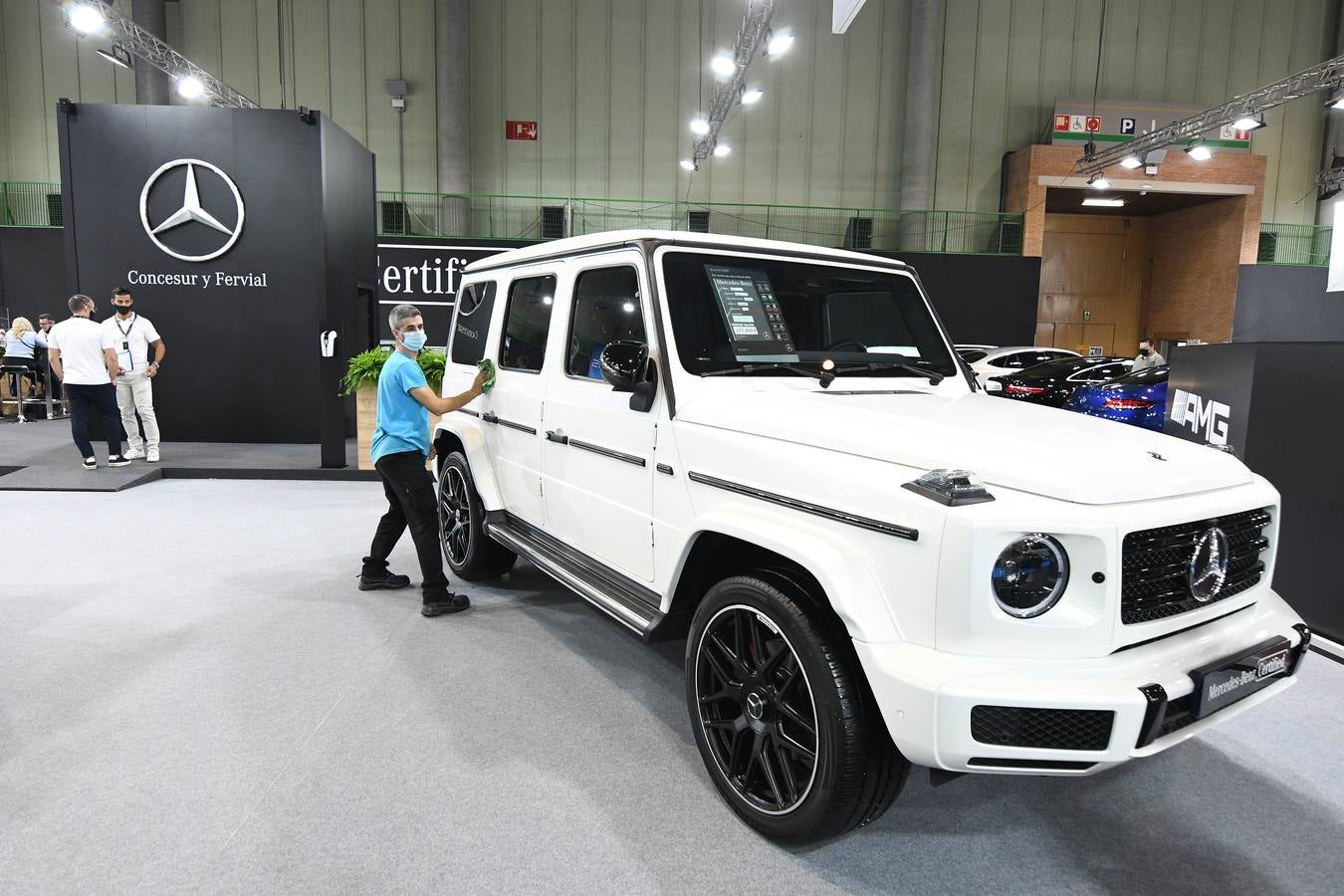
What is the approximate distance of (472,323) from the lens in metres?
4.49

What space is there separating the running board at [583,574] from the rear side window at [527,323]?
803 millimetres

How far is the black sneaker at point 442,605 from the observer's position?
13.9ft

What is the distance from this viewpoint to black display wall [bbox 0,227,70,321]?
50.9 ft

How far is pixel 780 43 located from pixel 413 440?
1015 centimetres

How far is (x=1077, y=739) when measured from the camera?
182cm

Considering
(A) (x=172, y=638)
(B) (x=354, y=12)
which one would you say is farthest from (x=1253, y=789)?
(B) (x=354, y=12)

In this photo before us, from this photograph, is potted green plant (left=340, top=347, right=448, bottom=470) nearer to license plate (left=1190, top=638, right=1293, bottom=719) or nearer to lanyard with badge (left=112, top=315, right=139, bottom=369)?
lanyard with badge (left=112, top=315, right=139, bottom=369)

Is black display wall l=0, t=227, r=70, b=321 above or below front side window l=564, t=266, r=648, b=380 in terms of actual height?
above

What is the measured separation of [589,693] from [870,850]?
4.51 feet

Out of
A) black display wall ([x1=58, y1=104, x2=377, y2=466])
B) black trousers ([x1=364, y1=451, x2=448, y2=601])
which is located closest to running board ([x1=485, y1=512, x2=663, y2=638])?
black trousers ([x1=364, y1=451, x2=448, y2=601])

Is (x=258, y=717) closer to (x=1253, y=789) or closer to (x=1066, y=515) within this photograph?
(x=1066, y=515)

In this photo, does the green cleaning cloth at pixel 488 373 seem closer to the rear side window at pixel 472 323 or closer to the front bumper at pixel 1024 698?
the rear side window at pixel 472 323

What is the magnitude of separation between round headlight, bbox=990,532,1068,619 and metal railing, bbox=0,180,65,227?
Answer: 842 inches

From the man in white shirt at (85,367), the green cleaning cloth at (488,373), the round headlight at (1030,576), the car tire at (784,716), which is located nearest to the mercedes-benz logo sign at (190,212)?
the man in white shirt at (85,367)
